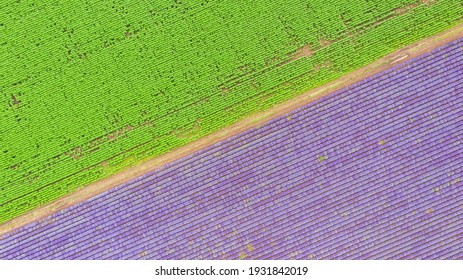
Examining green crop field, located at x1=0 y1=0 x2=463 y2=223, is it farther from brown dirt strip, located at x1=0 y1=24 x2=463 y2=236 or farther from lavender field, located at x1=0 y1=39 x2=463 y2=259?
lavender field, located at x1=0 y1=39 x2=463 y2=259

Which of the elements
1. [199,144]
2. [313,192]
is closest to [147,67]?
[199,144]

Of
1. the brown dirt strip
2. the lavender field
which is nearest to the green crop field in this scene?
the brown dirt strip

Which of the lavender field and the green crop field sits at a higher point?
the green crop field

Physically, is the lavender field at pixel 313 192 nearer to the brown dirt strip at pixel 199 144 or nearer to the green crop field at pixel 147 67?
the brown dirt strip at pixel 199 144

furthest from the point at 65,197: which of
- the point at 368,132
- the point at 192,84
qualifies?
the point at 368,132

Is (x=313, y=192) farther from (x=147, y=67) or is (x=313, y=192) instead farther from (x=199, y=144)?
(x=147, y=67)
